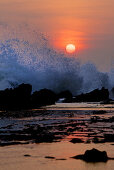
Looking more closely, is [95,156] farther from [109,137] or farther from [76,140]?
[109,137]

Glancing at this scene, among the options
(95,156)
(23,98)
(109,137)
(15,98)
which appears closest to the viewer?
(95,156)

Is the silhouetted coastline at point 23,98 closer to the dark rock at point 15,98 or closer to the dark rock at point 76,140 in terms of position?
the dark rock at point 15,98

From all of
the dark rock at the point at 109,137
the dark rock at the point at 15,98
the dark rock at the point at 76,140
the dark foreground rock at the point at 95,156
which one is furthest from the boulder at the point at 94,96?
the dark foreground rock at the point at 95,156

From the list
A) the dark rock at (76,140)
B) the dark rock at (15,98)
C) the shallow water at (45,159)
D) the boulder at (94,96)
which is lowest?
the shallow water at (45,159)

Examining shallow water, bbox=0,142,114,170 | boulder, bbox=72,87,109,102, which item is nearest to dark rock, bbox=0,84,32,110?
boulder, bbox=72,87,109,102

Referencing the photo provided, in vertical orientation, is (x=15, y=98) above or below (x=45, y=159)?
above

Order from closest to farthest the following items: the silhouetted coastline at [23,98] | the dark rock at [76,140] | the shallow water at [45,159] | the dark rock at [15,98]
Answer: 1. the shallow water at [45,159]
2. the dark rock at [76,140]
3. the dark rock at [15,98]
4. the silhouetted coastline at [23,98]

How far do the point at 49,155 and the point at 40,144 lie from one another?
3.17 meters

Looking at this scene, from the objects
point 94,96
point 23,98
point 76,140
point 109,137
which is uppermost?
point 94,96

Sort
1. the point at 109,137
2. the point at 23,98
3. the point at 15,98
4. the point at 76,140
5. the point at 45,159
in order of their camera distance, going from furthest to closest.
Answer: the point at 23,98
the point at 15,98
the point at 109,137
the point at 76,140
the point at 45,159

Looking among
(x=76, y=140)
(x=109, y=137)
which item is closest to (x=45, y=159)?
(x=76, y=140)

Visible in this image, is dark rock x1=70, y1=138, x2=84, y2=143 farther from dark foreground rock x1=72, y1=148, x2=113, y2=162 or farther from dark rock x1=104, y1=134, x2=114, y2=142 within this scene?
dark foreground rock x1=72, y1=148, x2=113, y2=162

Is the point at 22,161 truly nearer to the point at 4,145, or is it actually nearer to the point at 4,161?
the point at 4,161

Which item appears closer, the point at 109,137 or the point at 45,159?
the point at 45,159
